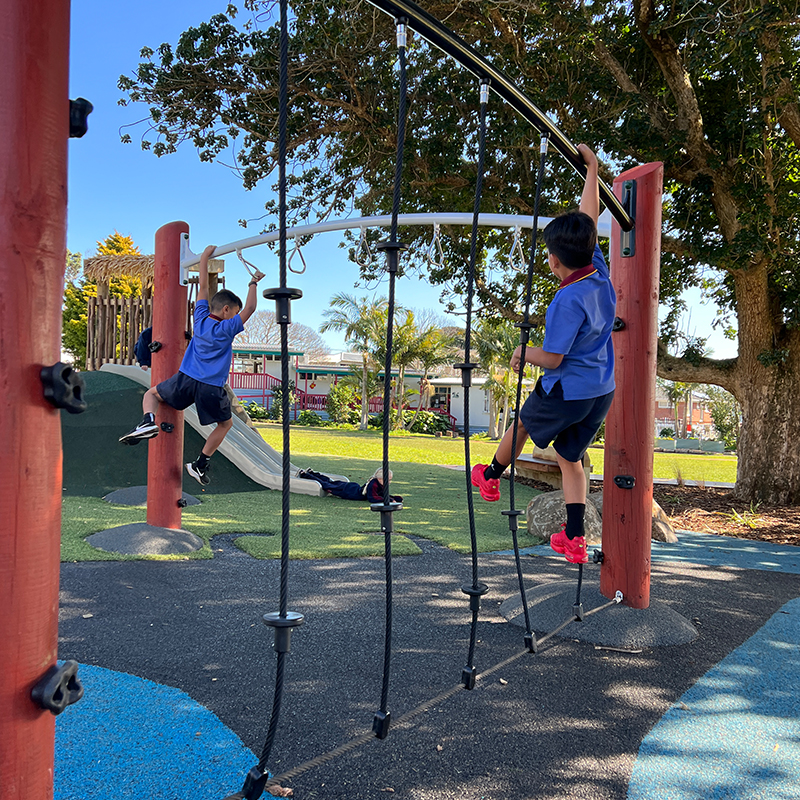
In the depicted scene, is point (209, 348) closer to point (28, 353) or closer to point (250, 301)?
point (250, 301)

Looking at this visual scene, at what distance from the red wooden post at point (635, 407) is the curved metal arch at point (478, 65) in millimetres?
366

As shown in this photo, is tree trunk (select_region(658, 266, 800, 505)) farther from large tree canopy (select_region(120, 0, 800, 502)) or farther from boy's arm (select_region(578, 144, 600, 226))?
A: boy's arm (select_region(578, 144, 600, 226))

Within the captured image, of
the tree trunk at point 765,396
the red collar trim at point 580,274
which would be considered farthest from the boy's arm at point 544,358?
the tree trunk at point 765,396

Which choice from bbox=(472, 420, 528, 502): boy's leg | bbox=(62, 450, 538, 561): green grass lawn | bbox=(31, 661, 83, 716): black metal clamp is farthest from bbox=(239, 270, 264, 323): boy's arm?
bbox=(31, 661, 83, 716): black metal clamp

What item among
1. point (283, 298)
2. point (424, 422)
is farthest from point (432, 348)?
point (283, 298)

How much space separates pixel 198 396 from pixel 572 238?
10.7 ft

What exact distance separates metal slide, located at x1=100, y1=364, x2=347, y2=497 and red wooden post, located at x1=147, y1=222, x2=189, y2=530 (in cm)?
313

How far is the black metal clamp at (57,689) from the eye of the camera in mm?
1342

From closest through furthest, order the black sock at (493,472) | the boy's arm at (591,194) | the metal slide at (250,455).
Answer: the boy's arm at (591,194) < the black sock at (493,472) < the metal slide at (250,455)

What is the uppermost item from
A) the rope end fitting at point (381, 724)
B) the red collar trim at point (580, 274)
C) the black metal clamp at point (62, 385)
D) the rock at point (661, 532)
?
the red collar trim at point (580, 274)

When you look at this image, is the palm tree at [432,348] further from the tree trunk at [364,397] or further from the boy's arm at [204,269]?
the boy's arm at [204,269]

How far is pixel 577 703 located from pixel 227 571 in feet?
9.02

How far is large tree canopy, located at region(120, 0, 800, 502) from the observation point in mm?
8242

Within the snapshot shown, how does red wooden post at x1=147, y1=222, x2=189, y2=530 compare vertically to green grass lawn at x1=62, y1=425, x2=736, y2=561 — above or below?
above
